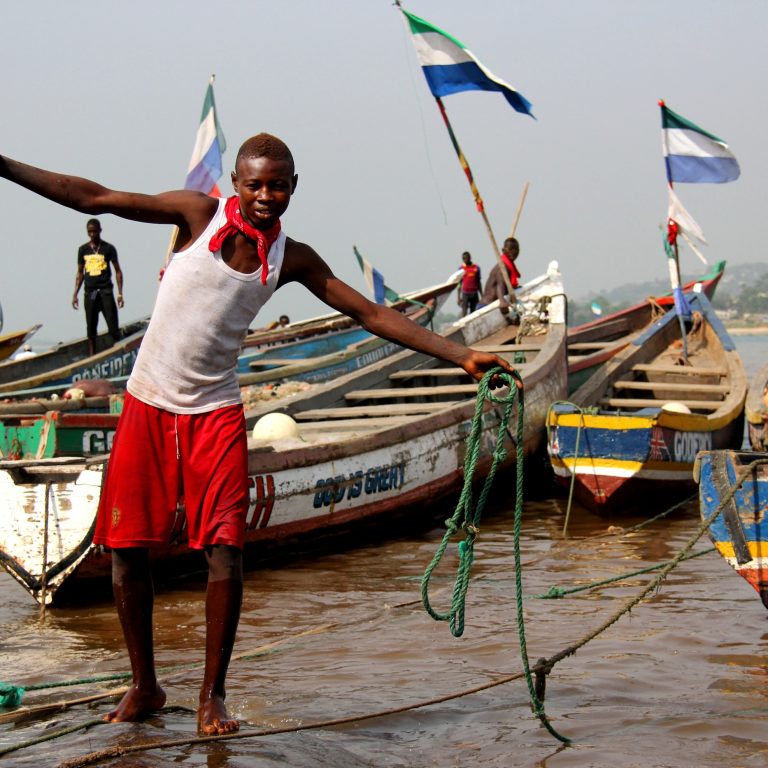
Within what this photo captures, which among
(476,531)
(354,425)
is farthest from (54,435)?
(476,531)

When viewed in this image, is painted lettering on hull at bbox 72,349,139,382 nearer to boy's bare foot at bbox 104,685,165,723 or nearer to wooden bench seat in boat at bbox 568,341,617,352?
wooden bench seat in boat at bbox 568,341,617,352

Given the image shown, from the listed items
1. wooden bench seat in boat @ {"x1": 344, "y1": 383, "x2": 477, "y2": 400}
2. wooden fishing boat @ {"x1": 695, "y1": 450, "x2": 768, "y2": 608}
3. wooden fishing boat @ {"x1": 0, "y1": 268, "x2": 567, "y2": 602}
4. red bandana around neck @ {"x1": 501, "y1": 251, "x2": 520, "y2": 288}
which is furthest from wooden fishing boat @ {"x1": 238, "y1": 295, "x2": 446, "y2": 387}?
wooden fishing boat @ {"x1": 695, "y1": 450, "x2": 768, "y2": 608}

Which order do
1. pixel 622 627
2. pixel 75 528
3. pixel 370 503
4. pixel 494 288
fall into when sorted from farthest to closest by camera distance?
pixel 494 288 < pixel 370 503 < pixel 75 528 < pixel 622 627

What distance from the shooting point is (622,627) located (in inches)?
211

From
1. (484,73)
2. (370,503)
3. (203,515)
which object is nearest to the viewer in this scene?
(203,515)

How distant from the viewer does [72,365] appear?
13102 millimetres

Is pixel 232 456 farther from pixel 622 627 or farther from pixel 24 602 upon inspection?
pixel 24 602

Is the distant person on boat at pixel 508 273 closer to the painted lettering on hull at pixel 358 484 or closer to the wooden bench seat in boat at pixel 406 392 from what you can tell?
the wooden bench seat in boat at pixel 406 392

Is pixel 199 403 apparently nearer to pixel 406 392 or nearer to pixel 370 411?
pixel 370 411

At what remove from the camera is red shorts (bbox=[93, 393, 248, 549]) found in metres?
3.24

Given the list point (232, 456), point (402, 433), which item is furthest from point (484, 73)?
point (232, 456)

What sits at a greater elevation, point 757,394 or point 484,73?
point 484,73

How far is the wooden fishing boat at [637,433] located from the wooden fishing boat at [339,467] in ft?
1.92

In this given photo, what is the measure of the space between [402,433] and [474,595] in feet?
6.59
